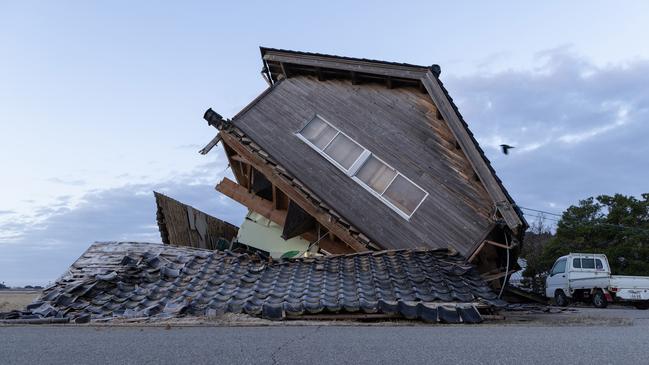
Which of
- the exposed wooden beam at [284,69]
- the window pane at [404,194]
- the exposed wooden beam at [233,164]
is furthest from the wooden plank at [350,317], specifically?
the exposed wooden beam at [284,69]

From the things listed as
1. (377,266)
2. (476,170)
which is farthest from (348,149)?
(377,266)

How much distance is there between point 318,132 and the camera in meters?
14.6

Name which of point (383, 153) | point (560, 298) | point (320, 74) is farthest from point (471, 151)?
point (560, 298)

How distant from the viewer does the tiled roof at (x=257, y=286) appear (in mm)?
8469

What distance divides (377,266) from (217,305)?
10.6 feet

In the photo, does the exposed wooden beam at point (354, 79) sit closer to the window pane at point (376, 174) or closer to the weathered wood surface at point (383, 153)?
the weathered wood surface at point (383, 153)

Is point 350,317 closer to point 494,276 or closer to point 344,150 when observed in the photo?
point 494,276

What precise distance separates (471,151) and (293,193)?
13.4ft

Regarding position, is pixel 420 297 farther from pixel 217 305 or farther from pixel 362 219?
pixel 362 219

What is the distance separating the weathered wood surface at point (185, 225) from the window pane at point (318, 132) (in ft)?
13.2

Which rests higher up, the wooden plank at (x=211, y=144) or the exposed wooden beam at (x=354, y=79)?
the exposed wooden beam at (x=354, y=79)

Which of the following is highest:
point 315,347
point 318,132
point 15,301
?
point 318,132

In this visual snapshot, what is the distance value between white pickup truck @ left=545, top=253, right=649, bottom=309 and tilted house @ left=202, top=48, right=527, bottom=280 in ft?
23.0

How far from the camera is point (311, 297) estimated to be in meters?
8.95
